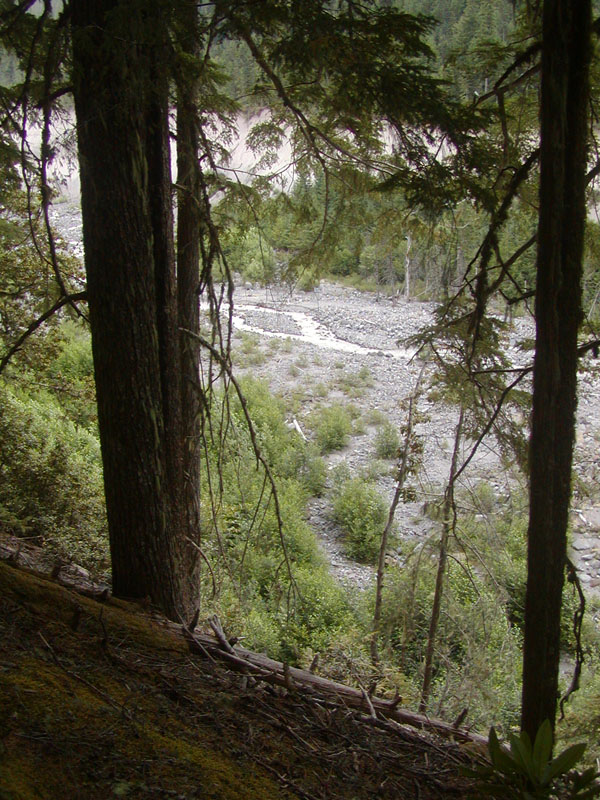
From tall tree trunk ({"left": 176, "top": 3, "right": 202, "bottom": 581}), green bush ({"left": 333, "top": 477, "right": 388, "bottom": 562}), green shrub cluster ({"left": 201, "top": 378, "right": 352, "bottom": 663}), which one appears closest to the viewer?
tall tree trunk ({"left": 176, "top": 3, "right": 202, "bottom": 581})

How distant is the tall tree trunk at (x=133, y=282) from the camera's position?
269 cm

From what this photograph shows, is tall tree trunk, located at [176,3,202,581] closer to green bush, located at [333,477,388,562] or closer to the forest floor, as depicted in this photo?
the forest floor

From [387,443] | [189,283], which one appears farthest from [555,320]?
[387,443]

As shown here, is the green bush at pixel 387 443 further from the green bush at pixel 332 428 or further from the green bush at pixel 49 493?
the green bush at pixel 49 493

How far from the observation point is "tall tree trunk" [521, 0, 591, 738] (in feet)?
6.60

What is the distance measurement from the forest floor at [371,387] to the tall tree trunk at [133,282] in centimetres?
246

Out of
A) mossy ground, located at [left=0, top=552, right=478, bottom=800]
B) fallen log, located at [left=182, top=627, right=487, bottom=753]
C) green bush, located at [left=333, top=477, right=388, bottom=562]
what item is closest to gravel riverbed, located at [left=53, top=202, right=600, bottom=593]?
green bush, located at [left=333, top=477, right=388, bottom=562]

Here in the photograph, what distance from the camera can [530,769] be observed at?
1.80 meters

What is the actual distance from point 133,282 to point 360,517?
9.36 m

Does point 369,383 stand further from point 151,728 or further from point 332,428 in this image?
point 151,728

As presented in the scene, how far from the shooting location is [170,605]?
10.5 feet

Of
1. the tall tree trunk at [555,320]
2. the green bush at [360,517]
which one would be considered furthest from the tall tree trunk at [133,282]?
the green bush at [360,517]

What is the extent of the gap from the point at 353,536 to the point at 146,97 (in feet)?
31.3

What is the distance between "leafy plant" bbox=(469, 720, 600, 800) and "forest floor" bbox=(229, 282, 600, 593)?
137 inches
